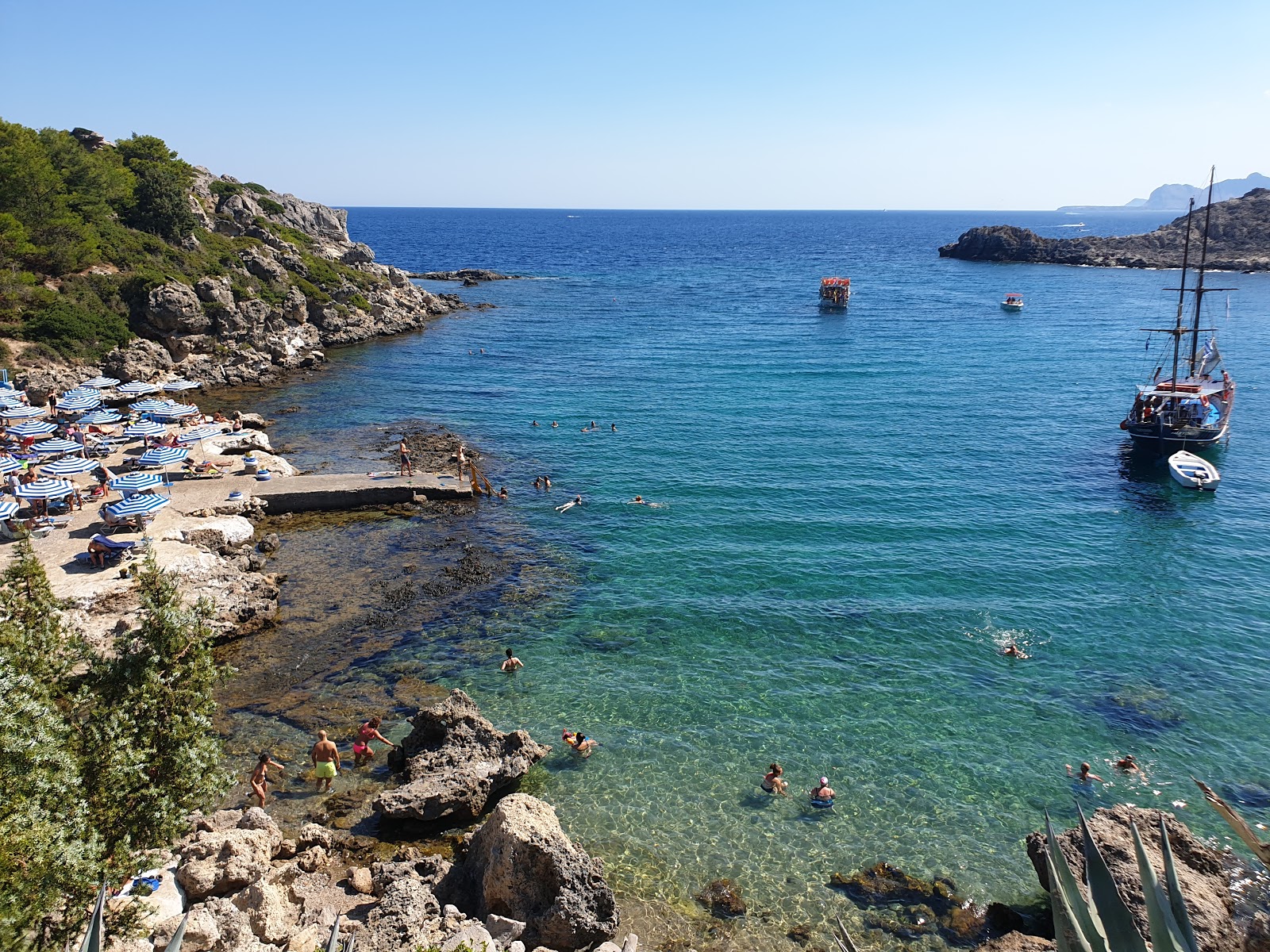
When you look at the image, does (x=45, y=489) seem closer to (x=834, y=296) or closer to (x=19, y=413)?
(x=19, y=413)

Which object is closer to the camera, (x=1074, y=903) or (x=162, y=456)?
(x=1074, y=903)

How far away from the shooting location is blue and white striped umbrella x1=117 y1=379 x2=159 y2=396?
1887 inches

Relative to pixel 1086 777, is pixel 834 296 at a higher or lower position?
higher

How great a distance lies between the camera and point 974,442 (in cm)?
4822

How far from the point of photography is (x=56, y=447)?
3566 centimetres

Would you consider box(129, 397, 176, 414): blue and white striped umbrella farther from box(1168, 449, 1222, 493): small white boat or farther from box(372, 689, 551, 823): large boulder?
box(1168, 449, 1222, 493): small white boat

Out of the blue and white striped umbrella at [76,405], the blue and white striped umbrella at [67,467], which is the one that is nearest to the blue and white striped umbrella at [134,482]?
the blue and white striped umbrella at [67,467]

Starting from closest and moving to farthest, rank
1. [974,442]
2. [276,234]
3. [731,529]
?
[731,529] < [974,442] < [276,234]

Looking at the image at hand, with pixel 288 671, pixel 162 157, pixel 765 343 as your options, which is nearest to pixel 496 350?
pixel 765 343

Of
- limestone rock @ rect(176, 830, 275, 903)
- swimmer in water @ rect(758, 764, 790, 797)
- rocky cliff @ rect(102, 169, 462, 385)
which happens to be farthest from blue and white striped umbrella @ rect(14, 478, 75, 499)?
swimmer in water @ rect(758, 764, 790, 797)

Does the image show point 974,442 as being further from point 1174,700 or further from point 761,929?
point 761,929

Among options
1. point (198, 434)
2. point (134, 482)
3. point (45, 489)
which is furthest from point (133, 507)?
point (198, 434)

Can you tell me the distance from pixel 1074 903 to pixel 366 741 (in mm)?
18709

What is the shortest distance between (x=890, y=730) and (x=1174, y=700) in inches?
366
